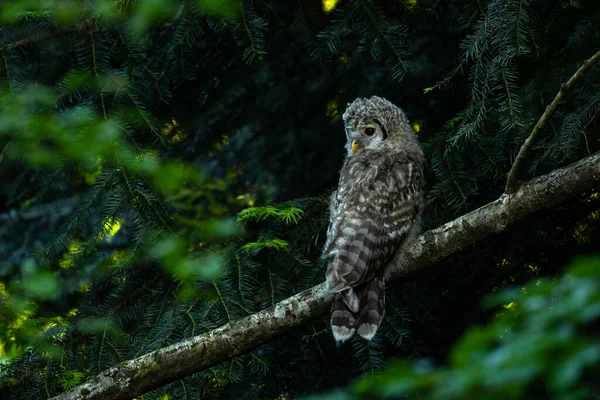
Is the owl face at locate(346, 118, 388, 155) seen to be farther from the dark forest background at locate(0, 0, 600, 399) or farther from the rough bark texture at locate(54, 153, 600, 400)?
the rough bark texture at locate(54, 153, 600, 400)

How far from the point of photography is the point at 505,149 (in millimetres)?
3650

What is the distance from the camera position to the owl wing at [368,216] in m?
3.47

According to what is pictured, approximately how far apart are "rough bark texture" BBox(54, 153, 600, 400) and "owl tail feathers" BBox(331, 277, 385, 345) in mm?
108

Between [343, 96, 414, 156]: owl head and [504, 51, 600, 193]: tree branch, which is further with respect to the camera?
[343, 96, 414, 156]: owl head

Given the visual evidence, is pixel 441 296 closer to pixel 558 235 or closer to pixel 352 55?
pixel 558 235

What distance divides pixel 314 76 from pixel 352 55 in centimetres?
28

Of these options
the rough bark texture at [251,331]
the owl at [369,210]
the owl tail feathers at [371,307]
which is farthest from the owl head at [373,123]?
the rough bark texture at [251,331]


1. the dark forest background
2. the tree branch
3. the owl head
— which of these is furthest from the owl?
the tree branch

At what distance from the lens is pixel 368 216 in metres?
3.83

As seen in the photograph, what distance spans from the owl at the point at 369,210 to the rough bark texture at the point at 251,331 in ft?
0.64

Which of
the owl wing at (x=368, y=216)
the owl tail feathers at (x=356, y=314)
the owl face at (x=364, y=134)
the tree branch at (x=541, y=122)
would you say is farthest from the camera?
the owl face at (x=364, y=134)

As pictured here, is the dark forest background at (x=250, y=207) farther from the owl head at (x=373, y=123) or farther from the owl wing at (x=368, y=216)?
the owl head at (x=373, y=123)

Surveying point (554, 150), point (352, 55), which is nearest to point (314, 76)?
point (352, 55)

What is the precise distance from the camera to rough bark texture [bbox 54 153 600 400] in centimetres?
321
